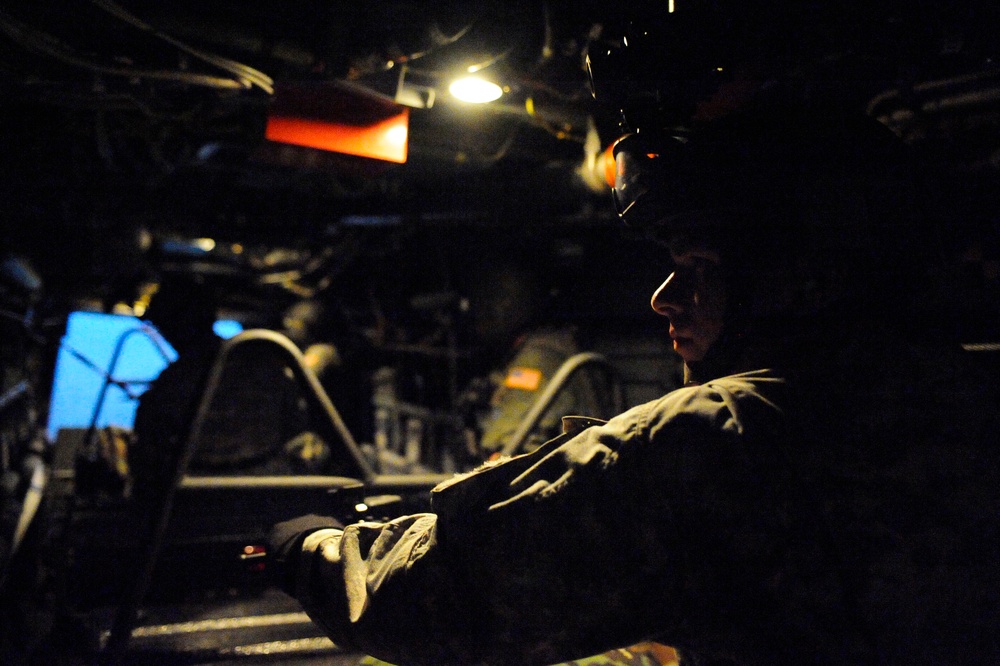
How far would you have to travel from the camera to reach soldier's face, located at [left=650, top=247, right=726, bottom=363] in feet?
4.86

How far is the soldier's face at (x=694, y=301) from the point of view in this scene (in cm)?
148

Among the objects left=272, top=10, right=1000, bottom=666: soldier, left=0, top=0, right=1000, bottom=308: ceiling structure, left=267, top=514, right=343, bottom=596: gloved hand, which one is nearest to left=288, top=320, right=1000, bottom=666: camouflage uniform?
left=272, top=10, right=1000, bottom=666: soldier

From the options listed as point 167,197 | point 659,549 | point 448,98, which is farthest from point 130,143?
point 659,549

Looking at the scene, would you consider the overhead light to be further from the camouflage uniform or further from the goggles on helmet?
the camouflage uniform

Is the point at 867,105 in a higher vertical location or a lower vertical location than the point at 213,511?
higher

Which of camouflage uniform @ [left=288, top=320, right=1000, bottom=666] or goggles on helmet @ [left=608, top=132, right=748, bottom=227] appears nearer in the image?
camouflage uniform @ [left=288, top=320, right=1000, bottom=666]

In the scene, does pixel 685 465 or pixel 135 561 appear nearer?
pixel 685 465

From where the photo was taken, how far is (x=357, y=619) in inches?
51.8

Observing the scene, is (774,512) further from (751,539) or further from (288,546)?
(288,546)

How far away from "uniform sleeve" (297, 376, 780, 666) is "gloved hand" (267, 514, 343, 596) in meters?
0.37

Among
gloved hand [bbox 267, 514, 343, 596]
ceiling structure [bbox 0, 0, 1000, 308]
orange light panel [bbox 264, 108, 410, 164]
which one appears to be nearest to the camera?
gloved hand [bbox 267, 514, 343, 596]

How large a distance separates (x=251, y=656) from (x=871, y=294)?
2.95 meters

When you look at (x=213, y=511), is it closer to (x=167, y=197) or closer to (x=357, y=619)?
(x=357, y=619)

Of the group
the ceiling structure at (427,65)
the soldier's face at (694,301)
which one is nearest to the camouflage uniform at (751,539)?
the soldier's face at (694,301)
